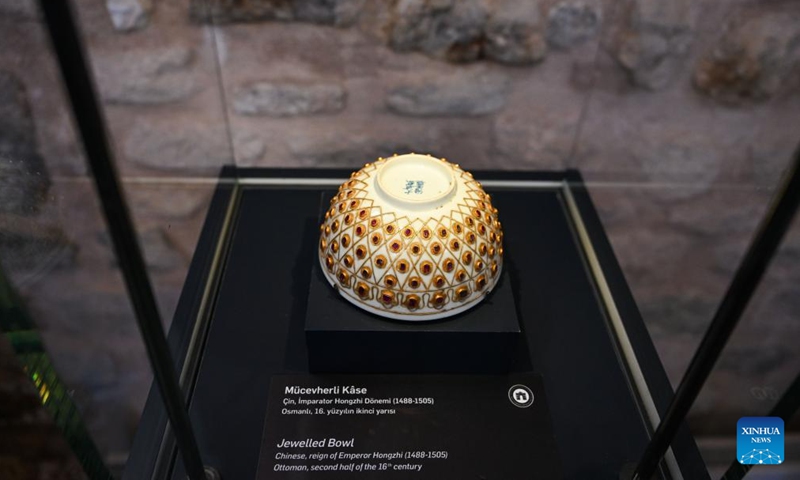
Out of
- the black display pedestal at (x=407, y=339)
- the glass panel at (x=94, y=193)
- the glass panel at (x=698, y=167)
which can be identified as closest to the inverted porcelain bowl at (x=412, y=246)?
the black display pedestal at (x=407, y=339)

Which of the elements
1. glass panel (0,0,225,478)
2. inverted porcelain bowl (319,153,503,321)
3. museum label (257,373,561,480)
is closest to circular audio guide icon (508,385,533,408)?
museum label (257,373,561,480)

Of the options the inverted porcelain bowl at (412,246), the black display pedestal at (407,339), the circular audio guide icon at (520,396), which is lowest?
the circular audio guide icon at (520,396)

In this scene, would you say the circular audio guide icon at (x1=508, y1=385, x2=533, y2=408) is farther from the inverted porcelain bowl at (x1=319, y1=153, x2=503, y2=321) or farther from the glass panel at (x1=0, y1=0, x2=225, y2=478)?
the glass panel at (x1=0, y1=0, x2=225, y2=478)

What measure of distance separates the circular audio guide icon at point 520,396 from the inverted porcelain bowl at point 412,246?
0.11 meters

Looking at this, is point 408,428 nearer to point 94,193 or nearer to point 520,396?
point 520,396

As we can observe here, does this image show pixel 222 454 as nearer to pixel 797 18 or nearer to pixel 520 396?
pixel 520 396

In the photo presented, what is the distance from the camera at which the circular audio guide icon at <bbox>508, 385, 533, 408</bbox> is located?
2.31 ft

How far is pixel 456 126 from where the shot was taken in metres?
1.09

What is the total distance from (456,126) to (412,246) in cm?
49

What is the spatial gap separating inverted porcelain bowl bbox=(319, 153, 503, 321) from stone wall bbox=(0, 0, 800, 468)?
11.6 inches

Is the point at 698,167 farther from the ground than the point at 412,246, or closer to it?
closer to it

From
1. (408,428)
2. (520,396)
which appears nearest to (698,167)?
(520,396)

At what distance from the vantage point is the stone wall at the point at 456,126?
829 mm

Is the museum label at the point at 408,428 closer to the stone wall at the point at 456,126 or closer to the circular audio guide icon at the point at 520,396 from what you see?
the circular audio guide icon at the point at 520,396
